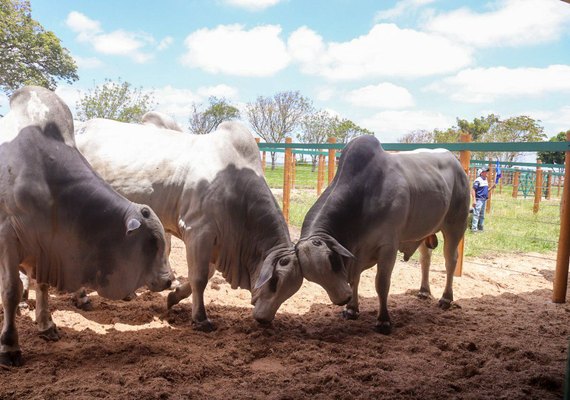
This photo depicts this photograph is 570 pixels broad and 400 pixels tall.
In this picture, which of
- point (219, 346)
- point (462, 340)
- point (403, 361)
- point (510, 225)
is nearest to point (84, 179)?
point (219, 346)

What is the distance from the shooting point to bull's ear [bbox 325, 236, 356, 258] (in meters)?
3.96

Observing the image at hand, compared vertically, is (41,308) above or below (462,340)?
above

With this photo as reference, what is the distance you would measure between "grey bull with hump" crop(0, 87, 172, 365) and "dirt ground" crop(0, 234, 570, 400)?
1.72 ft

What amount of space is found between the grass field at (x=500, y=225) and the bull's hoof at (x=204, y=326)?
3653 millimetres

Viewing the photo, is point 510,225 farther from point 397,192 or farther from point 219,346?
point 219,346

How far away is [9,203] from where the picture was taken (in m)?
3.29

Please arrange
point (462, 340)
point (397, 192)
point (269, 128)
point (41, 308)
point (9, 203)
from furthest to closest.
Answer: point (269, 128)
point (397, 192)
point (462, 340)
point (41, 308)
point (9, 203)

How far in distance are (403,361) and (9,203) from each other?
2.97 meters

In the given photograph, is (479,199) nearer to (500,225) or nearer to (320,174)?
(500,225)

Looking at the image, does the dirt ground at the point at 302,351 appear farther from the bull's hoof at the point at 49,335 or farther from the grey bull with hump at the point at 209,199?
the grey bull with hump at the point at 209,199

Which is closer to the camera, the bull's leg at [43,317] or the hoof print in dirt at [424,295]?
the bull's leg at [43,317]

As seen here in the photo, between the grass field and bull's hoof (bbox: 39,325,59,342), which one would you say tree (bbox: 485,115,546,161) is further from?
bull's hoof (bbox: 39,325,59,342)

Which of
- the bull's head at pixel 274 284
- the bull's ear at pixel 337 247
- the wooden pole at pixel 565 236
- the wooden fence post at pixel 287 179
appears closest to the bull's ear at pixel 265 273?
the bull's head at pixel 274 284

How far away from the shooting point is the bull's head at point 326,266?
3.88 metres
